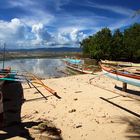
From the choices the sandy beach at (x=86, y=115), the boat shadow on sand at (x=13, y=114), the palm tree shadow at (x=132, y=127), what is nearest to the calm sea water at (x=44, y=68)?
the sandy beach at (x=86, y=115)

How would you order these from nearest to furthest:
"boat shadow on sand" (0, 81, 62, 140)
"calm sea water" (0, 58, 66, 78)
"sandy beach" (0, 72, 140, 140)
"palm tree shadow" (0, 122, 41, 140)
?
"boat shadow on sand" (0, 81, 62, 140) → "palm tree shadow" (0, 122, 41, 140) → "sandy beach" (0, 72, 140, 140) → "calm sea water" (0, 58, 66, 78)

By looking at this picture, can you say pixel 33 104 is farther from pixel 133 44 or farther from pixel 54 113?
pixel 133 44

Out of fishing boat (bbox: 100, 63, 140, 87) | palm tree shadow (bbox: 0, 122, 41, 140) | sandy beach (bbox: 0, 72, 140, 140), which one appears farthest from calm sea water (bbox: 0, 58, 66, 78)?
palm tree shadow (bbox: 0, 122, 41, 140)

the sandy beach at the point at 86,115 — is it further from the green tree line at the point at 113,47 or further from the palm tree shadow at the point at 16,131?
the green tree line at the point at 113,47

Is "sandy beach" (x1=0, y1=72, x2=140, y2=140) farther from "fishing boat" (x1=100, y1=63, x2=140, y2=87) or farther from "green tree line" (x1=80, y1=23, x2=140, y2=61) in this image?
"green tree line" (x1=80, y1=23, x2=140, y2=61)

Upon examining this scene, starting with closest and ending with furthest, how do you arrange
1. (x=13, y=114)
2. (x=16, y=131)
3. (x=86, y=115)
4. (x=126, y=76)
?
(x=13, y=114), (x=16, y=131), (x=86, y=115), (x=126, y=76)

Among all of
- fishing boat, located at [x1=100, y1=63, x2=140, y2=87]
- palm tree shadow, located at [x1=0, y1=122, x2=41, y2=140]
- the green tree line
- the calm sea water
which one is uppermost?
the green tree line

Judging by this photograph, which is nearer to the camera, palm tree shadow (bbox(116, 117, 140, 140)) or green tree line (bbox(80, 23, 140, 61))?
palm tree shadow (bbox(116, 117, 140, 140))

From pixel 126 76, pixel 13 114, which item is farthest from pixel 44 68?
pixel 13 114

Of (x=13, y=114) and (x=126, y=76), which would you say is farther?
(x=126, y=76)

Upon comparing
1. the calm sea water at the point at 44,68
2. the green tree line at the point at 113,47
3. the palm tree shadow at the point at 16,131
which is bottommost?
the calm sea water at the point at 44,68

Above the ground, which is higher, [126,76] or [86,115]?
[126,76]

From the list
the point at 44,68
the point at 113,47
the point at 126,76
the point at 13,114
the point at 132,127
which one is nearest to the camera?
the point at 13,114

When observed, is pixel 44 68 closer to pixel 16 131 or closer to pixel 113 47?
pixel 113 47
